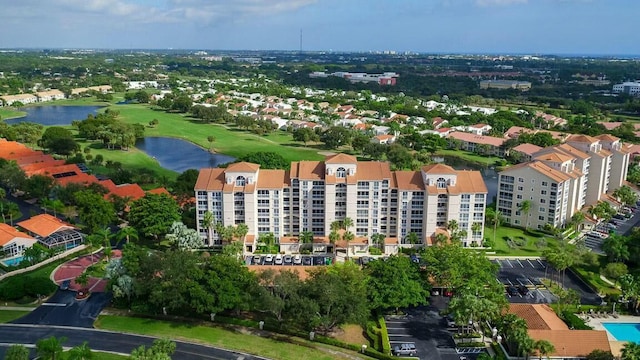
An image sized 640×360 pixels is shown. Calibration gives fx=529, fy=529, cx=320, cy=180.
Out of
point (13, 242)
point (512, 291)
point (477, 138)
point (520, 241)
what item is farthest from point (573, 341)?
point (477, 138)

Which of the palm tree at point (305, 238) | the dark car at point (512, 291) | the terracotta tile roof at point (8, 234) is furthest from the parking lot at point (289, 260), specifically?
the terracotta tile roof at point (8, 234)

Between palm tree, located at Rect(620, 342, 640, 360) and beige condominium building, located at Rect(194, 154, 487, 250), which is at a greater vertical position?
beige condominium building, located at Rect(194, 154, 487, 250)

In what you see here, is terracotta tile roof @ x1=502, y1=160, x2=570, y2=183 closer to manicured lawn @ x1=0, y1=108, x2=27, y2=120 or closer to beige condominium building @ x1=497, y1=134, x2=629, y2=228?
beige condominium building @ x1=497, y1=134, x2=629, y2=228

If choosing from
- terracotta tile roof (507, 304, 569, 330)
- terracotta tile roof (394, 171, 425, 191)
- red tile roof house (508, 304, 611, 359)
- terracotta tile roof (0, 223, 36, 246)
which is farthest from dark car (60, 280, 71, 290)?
red tile roof house (508, 304, 611, 359)

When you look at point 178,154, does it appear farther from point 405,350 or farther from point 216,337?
point 405,350

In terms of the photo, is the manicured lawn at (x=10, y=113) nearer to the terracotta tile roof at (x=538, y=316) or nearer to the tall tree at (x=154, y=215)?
the tall tree at (x=154, y=215)

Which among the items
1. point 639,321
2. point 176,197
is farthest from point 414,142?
point 639,321
